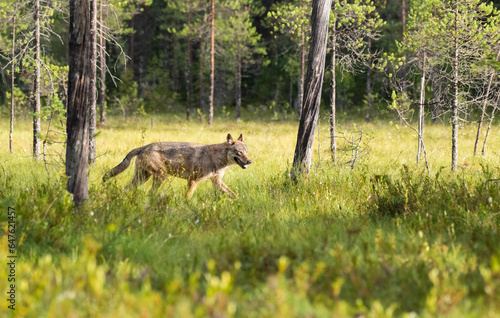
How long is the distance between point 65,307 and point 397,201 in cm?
461

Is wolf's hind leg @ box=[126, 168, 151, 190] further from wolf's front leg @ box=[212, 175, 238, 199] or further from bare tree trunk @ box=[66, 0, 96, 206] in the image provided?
bare tree trunk @ box=[66, 0, 96, 206]

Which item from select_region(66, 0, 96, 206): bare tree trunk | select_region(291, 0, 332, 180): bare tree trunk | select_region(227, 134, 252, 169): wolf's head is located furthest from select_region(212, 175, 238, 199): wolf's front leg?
select_region(66, 0, 96, 206): bare tree trunk

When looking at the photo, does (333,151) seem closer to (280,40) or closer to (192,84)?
(280,40)

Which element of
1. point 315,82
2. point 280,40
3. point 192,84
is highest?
point 280,40

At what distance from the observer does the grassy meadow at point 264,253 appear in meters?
2.74

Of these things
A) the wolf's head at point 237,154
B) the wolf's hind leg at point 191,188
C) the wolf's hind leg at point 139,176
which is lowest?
the wolf's hind leg at point 191,188

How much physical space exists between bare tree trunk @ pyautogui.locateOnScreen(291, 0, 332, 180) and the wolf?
106cm

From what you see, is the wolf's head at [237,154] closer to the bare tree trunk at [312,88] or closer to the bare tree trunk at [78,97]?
the bare tree trunk at [312,88]

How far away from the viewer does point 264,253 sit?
3877mm

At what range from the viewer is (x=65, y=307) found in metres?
2.57

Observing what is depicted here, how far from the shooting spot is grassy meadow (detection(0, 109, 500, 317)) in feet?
9.00

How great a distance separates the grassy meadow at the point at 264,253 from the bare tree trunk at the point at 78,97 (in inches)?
15.5

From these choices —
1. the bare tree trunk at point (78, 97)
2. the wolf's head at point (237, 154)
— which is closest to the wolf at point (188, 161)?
the wolf's head at point (237, 154)

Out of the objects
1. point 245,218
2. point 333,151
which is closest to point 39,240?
point 245,218
